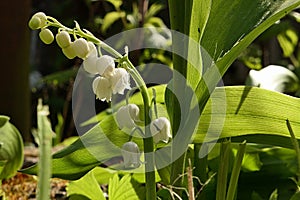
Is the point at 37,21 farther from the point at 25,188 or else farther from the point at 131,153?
the point at 25,188

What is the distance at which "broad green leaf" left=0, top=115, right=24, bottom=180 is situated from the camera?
0.49 meters

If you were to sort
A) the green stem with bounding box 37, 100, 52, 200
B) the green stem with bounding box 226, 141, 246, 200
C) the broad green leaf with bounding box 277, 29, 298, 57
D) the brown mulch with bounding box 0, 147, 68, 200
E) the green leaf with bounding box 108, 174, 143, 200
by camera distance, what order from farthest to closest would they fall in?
1. the broad green leaf with bounding box 277, 29, 298, 57
2. the brown mulch with bounding box 0, 147, 68, 200
3. the green leaf with bounding box 108, 174, 143, 200
4. the green stem with bounding box 226, 141, 246, 200
5. the green stem with bounding box 37, 100, 52, 200

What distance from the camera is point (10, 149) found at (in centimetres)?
50

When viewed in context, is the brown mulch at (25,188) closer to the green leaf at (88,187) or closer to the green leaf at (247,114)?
the green leaf at (88,187)

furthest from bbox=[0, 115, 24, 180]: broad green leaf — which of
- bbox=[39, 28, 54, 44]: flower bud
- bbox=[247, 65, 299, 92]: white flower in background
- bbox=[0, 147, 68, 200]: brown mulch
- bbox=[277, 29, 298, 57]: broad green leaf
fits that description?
bbox=[277, 29, 298, 57]: broad green leaf

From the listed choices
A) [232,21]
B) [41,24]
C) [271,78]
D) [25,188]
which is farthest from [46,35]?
[271,78]

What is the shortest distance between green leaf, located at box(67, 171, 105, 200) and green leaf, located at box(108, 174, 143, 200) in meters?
0.01

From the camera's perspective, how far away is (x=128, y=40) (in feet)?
4.35

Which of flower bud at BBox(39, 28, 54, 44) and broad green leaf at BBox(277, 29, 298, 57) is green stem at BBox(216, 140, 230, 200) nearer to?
flower bud at BBox(39, 28, 54, 44)

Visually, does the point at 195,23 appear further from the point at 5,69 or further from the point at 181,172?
the point at 5,69

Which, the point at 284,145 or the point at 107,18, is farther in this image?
the point at 107,18

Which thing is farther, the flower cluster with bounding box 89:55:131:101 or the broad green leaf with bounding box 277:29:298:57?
the broad green leaf with bounding box 277:29:298:57

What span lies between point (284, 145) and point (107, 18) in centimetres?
107

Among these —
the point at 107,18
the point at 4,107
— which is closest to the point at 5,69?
the point at 4,107
